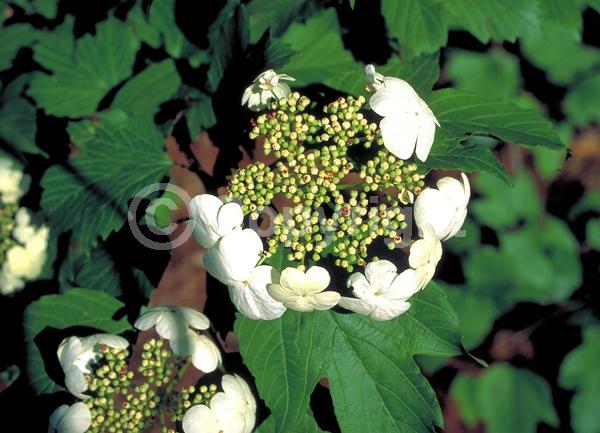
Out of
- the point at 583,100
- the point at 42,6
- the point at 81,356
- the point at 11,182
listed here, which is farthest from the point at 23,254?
the point at 583,100

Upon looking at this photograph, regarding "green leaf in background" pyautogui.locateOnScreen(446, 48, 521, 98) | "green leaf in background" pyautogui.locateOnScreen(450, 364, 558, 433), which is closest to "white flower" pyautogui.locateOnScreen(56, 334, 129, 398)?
"green leaf in background" pyautogui.locateOnScreen(450, 364, 558, 433)

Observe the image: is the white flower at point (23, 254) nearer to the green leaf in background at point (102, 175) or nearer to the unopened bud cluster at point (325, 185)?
the green leaf in background at point (102, 175)

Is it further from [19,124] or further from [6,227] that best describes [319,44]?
[6,227]

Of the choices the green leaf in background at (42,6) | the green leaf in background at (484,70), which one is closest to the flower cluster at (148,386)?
the green leaf in background at (42,6)

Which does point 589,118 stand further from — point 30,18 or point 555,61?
point 30,18

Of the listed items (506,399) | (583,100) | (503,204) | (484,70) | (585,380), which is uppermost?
(484,70)

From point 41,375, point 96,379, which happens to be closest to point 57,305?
point 41,375

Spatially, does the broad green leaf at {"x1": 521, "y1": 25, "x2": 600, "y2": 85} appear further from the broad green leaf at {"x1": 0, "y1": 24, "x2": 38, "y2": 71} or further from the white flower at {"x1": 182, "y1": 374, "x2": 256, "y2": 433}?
the white flower at {"x1": 182, "y1": 374, "x2": 256, "y2": 433}
